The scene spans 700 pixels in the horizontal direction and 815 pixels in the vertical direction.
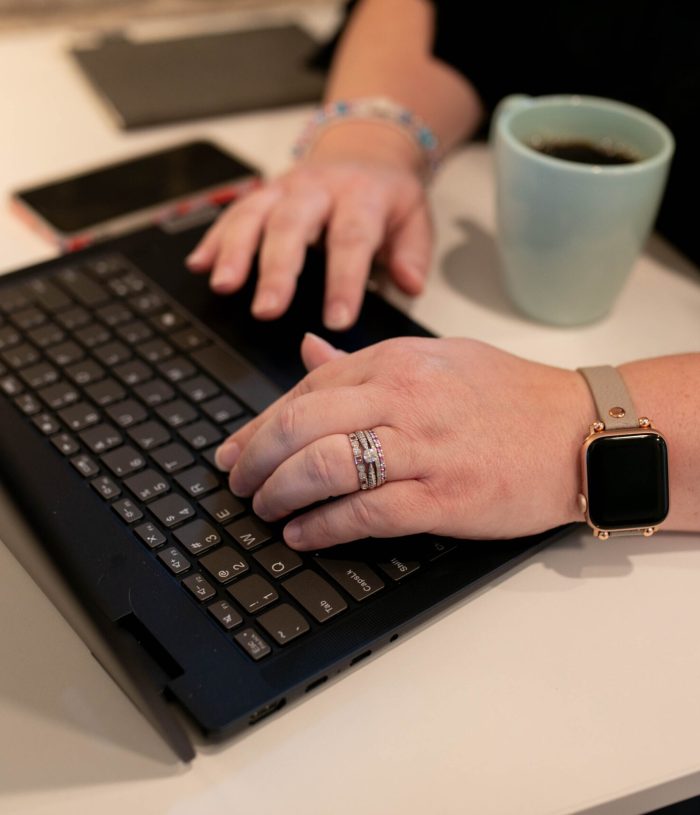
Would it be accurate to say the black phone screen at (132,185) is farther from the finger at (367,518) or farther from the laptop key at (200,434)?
the finger at (367,518)

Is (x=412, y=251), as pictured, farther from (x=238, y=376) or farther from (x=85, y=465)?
(x=85, y=465)

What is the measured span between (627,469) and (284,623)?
20 centimetres

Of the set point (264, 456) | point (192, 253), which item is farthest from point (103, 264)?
point (264, 456)

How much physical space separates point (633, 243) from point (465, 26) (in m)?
0.38

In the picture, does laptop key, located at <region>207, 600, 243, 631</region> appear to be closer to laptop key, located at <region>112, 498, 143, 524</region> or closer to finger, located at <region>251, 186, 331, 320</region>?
laptop key, located at <region>112, 498, 143, 524</region>

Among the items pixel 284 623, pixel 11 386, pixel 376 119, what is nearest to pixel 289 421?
pixel 284 623

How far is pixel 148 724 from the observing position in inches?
17.1

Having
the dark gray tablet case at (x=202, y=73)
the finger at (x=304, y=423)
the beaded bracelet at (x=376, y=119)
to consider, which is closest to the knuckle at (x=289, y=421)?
the finger at (x=304, y=423)

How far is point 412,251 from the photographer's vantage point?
73cm

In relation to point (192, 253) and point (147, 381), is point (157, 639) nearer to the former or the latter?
point (147, 381)

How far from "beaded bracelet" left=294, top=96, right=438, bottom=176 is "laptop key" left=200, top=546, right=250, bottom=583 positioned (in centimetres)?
49

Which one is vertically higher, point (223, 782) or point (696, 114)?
point (696, 114)

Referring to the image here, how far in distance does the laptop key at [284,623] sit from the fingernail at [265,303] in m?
0.25

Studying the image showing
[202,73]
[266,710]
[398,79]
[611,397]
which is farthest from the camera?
[202,73]
